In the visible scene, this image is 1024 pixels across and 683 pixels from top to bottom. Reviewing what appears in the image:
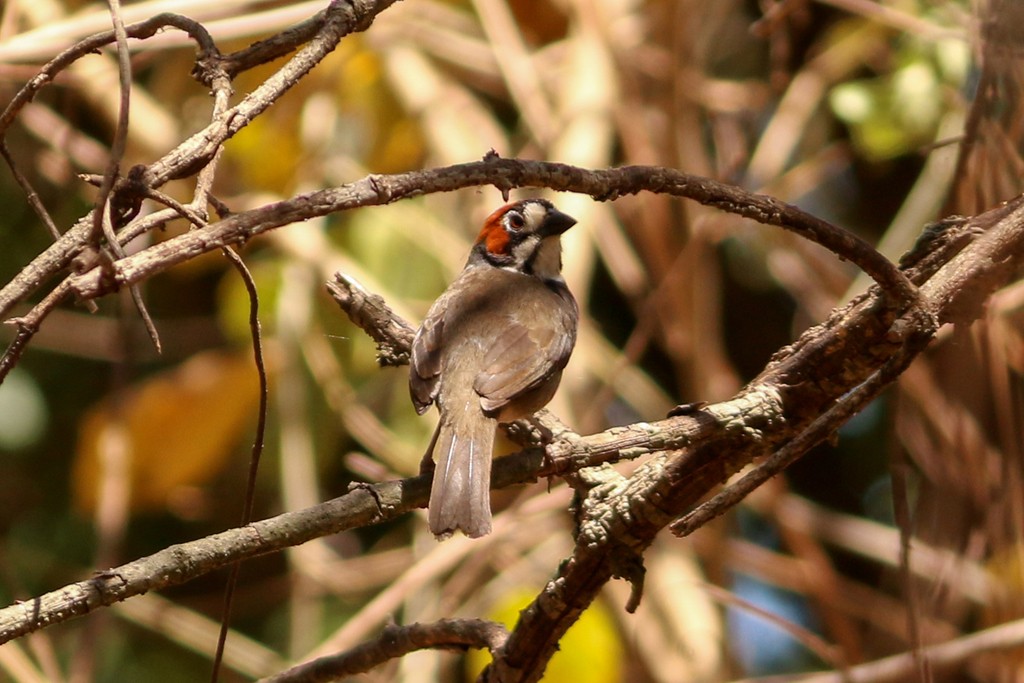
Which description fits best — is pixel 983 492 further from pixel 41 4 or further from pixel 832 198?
pixel 41 4

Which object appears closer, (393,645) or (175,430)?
(393,645)

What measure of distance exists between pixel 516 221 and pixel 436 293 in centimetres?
154

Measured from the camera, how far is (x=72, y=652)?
243 inches

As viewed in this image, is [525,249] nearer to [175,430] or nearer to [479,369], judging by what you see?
[479,369]

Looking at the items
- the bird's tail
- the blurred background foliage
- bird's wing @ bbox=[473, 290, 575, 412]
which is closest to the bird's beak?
bird's wing @ bbox=[473, 290, 575, 412]

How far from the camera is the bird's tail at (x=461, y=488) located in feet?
9.11

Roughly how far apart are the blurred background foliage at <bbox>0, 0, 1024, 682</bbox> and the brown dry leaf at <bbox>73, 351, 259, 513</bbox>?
2 centimetres

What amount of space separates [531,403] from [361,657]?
39.0 inches

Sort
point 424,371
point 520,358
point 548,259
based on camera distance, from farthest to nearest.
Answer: point 548,259, point 520,358, point 424,371

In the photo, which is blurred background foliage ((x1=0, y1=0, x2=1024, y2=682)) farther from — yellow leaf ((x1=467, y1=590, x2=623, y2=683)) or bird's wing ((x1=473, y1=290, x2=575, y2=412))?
bird's wing ((x1=473, y1=290, x2=575, y2=412))

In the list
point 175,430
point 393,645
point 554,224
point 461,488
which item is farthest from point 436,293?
point 393,645

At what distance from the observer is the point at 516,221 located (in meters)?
4.49

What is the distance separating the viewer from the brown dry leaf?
580 cm

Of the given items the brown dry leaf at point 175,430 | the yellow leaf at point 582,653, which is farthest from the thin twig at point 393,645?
the brown dry leaf at point 175,430
